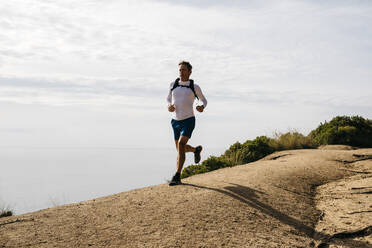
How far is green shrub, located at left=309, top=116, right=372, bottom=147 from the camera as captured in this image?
53.7 feet

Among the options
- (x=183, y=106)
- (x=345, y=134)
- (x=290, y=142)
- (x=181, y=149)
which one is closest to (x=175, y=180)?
Answer: (x=181, y=149)

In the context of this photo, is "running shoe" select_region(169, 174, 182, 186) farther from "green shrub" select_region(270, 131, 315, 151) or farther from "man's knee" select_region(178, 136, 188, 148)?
"green shrub" select_region(270, 131, 315, 151)

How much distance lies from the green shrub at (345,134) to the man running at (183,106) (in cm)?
1042

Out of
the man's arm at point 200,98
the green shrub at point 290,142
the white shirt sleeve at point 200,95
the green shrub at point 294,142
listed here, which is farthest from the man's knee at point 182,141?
the green shrub at point 290,142

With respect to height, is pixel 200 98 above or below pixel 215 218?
above

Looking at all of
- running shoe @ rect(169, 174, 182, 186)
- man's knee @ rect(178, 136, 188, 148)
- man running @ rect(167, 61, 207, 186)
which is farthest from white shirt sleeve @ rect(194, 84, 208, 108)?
running shoe @ rect(169, 174, 182, 186)

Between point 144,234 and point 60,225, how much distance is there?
4.99 ft

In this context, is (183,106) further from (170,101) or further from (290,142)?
(290,142)

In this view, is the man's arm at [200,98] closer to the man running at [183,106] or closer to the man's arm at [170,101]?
the man running at [183,106]

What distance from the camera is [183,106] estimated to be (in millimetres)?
7684

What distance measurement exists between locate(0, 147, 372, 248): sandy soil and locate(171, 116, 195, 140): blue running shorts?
107 cm

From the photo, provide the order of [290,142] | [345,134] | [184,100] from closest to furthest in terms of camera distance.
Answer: [184,100] < [290,142] < [345,134]

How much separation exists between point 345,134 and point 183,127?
11.4 meters

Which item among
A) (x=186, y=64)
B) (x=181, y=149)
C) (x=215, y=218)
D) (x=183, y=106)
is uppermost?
(x=186, y=64)
